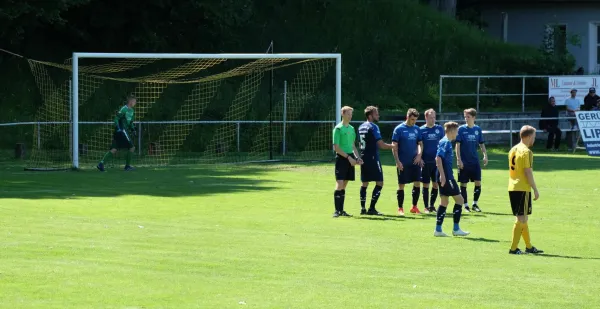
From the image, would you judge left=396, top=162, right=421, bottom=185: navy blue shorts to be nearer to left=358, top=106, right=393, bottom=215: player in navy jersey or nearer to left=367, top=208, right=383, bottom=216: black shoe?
left=358, top=106, right=393, bottom=215: player in navy jersey

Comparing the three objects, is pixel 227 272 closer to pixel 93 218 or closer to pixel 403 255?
pixel 403 255

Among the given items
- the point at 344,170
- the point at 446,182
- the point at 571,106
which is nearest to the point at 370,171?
the point at 344,170

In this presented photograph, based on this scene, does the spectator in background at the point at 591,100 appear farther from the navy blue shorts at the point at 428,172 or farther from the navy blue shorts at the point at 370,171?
the navy blue shorts at the point at 370,171

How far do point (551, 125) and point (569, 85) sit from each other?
2.81 metres

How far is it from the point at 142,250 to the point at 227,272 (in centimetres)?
200

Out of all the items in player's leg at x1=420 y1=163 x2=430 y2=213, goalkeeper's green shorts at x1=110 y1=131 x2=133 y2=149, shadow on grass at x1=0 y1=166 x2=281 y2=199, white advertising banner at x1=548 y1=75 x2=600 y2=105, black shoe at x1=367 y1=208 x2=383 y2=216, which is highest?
white advertising banner at x1=548 y1=75 x2=600 y2=105

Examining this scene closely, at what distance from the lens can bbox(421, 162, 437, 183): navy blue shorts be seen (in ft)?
65.0

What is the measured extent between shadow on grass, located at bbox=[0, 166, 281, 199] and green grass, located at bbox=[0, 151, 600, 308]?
4.8 inches

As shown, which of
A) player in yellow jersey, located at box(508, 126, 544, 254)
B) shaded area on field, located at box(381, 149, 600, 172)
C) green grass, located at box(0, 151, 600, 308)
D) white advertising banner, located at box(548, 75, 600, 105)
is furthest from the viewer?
white advertising banner, located at box(548, 75, 600, 105)

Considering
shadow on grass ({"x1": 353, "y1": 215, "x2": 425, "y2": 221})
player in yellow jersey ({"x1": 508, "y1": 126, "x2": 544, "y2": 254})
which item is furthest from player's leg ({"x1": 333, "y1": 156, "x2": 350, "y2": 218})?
player in yellow jersey ({"x1": 508, "y1": 126, "x2": 544, "y2": 254})

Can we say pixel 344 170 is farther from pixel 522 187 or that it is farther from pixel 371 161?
pixel 522 187

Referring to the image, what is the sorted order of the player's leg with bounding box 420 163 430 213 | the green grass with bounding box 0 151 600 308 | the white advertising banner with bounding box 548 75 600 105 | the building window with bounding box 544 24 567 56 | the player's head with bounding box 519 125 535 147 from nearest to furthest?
the green grass with bounding box 0 151 600 308 → the player's head with bounding box 519 125 535 147 → the player's leg with bounding box 420 163 430 213 → the white advertising banner with bounding box 548 75 600 105 → the building window with bounding box 544 24 567 56

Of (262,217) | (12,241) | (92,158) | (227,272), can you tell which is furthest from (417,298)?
(92,158)

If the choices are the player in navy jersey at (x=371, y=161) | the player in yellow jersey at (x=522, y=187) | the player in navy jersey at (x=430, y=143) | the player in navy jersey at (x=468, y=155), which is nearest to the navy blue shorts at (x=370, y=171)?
the player in navy jersey at (x=371, y=161)
